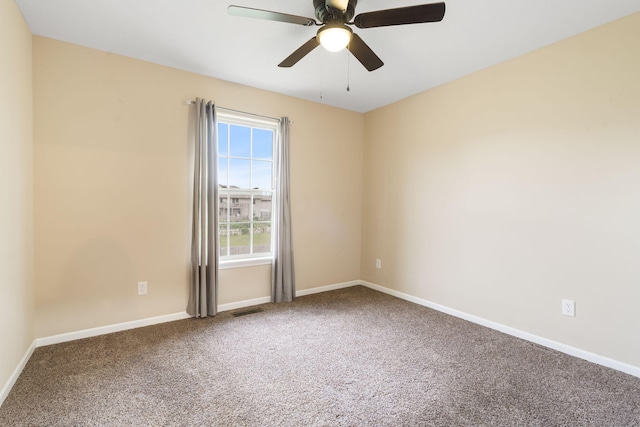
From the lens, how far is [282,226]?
12.3ft

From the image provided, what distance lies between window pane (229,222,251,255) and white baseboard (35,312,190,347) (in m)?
0.87

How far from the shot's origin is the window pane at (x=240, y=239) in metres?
3.58

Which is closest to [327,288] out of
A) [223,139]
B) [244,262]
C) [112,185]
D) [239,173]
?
[244,262]

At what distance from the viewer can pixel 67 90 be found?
261cm

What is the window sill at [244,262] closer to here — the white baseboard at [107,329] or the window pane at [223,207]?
the window pane at [223,207]

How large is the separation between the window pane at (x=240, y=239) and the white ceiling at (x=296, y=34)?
1682mm

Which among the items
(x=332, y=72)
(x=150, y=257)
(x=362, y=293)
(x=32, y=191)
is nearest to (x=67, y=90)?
(x=32, y=191)

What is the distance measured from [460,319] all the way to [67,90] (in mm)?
4329

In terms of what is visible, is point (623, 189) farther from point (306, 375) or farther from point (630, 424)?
point (306, 375)

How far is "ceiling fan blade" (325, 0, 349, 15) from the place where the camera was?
1.76m

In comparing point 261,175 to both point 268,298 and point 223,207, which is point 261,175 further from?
point 268,298

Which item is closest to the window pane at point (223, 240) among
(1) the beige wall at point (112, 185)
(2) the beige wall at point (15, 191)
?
(1) the beige wall at point (112, 185)

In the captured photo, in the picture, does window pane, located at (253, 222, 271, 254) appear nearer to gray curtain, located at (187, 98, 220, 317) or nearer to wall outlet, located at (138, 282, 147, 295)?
gray curtain, located at (187, 98, 220, 317)

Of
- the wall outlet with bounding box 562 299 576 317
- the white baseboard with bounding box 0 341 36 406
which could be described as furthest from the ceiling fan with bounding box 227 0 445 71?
the white baseboard with bounding box 0 341 36 406
